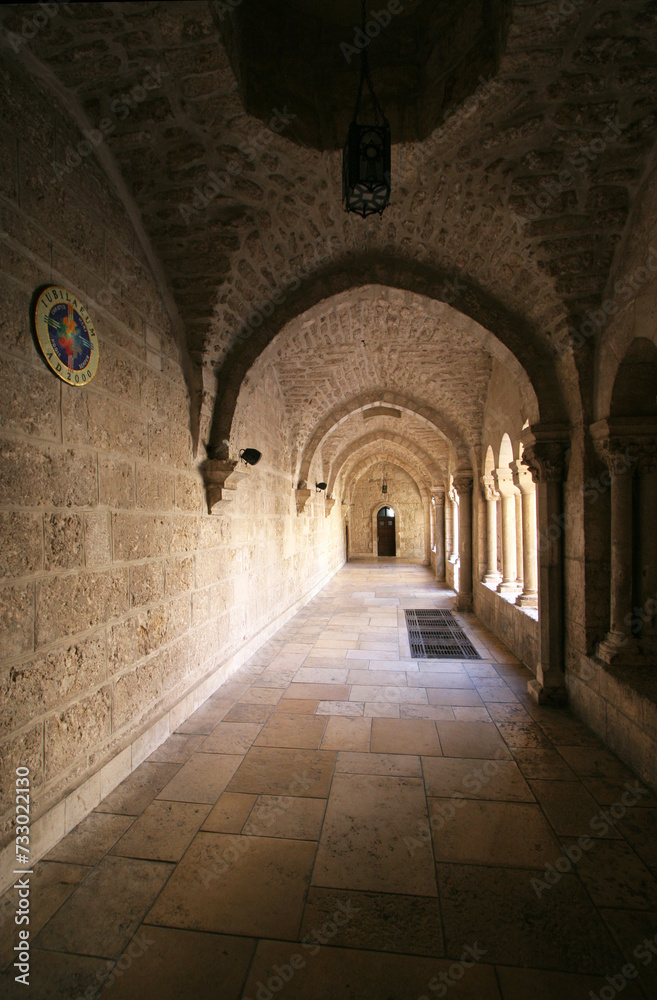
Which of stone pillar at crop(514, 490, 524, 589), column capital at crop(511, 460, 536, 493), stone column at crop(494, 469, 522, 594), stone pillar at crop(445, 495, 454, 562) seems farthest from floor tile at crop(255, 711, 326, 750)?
stone pillar at crop(445, 495, 454, 562)

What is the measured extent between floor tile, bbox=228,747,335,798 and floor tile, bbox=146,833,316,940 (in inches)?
14.6

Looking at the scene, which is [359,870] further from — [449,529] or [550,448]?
[449,529]

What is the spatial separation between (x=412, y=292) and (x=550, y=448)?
1681mm

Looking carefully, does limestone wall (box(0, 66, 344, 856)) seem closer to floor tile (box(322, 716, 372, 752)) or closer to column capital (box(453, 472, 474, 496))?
floor tile (box(322, 716, 372, 752))

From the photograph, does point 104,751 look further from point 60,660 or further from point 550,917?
point 550,917

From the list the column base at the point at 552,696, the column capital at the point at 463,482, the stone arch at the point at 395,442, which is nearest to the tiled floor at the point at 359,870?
the column base at the point at 552,696

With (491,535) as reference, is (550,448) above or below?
above

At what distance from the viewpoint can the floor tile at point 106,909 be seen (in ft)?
5.06

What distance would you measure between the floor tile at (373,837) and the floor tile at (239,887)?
0.36ft

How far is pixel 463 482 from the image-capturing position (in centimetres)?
729

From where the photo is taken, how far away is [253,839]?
6.66 ft

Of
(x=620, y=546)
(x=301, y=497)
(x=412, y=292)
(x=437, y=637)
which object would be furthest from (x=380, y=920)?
(x=301, y=497)

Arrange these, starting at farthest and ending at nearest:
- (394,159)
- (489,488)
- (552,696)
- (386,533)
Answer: (386,533)
(489,488)
(552,696)
(394,159)

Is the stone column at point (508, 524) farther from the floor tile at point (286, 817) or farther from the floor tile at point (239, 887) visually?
the floor tile at point (239, 887)
